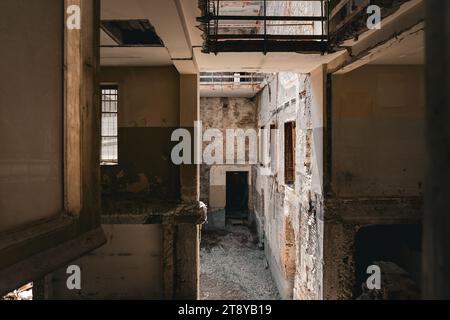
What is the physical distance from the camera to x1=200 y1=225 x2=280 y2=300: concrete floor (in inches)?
348

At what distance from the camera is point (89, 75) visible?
1918 mm

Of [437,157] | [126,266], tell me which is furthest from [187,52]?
[437,157]

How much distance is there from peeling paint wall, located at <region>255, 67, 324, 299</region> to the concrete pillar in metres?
4.45

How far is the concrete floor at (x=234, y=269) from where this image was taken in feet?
29.0

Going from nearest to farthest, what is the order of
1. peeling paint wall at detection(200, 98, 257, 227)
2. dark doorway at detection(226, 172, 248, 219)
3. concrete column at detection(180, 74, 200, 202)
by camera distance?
concrete column at detection(180, 74, 200, 202), peeling paint wall at detection(200, 98, 257, 227), dark doorway at detection(226, 172, 248, 219)

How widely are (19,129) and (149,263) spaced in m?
4.76

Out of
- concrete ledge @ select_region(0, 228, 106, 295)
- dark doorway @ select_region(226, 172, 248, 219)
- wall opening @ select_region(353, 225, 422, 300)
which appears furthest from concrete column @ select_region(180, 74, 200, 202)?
dark doorway @ select_region(226, 172, 248, 219)

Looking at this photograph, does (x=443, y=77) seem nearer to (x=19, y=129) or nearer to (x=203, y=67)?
(x=19, y=129)

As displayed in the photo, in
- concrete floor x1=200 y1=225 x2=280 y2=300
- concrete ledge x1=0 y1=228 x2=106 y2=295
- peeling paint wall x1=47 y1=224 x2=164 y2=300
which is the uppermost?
concrete ledge x1=0 y1=228 x2=106 y2=295

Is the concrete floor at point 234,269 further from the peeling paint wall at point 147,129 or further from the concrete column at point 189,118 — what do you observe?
the peeling paint wall at point 147,129

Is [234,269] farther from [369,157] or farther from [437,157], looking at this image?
[437,157]

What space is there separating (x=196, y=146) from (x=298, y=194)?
273 centimetres

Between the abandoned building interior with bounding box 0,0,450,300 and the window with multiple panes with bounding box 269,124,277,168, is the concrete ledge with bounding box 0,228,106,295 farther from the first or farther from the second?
the window with multiple panes with bounding box 269,124,277,168
